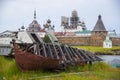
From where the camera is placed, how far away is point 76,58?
1095 cm

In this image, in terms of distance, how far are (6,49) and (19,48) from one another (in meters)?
4.28

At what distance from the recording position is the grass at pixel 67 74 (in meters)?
8.41

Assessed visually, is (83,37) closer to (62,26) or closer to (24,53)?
(62,26)

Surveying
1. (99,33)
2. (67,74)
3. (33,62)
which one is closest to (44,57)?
(33,62)

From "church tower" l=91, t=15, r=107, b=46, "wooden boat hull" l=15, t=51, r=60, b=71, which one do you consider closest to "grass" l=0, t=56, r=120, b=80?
"wooden boat hull" l=15, t=51, r=60, b=71

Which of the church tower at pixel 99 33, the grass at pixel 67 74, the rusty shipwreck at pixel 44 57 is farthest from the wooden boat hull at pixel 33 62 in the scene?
the church tower at pixel 99 33

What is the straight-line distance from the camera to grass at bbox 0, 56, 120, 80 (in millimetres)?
8414

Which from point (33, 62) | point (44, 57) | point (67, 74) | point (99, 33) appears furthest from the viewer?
point (99, 33)

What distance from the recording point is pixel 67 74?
8906mm

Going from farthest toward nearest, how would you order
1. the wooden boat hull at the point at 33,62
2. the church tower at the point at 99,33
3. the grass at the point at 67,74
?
the church tower at the point at 99,33 < the wooden boat hull at the point at 33,62 < the grass at the point at 67,74

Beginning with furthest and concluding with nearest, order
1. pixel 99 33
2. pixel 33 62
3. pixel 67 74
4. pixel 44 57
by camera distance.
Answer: pixel 99 33, pixel 33 62, pixel 44 57, pixel 67 74

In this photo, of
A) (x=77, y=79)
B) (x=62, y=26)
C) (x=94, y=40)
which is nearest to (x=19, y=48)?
(x=77, y=79)

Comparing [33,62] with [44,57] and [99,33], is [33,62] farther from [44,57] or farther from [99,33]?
[99,33]

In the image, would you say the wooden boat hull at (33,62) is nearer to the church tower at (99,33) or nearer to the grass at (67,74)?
the grass at (67,74)
